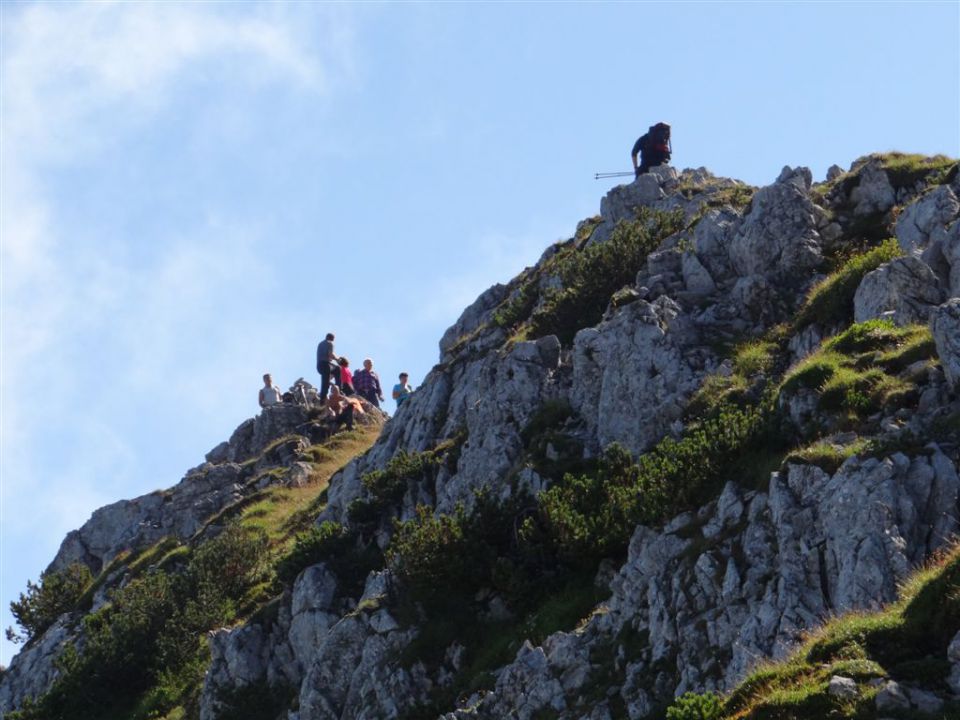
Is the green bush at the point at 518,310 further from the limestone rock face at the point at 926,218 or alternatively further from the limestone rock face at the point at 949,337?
the limestone rock face at the point at 949,337

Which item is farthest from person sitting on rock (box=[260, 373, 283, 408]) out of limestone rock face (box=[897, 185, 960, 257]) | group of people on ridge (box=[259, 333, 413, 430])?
limestone rock face (box=[897, 185, 960, 257])

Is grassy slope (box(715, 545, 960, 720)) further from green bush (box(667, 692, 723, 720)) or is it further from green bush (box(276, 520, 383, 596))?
green bush (box(276, 520, 383, 596))

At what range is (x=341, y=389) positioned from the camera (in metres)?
50.6

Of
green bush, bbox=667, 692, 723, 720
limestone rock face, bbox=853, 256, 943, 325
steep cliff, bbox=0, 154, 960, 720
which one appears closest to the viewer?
green bush, bbox=667, 692, 723, 720

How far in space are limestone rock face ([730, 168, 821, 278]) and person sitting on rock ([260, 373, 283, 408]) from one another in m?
26.2

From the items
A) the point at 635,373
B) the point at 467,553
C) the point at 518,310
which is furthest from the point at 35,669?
the point at 635,373

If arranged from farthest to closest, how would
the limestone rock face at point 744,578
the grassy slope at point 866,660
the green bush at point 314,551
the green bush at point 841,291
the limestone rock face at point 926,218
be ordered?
the green bush at point 314,551 → the limestone rock face at point 926,218 → the green bush at point 841,291 → the limestone rock face at point 744,578 → the grassy slope at point 866,660

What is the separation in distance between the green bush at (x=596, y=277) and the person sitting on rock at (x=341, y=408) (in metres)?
13.4

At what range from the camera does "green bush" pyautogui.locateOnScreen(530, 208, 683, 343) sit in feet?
113

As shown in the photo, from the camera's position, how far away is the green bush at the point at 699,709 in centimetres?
1541

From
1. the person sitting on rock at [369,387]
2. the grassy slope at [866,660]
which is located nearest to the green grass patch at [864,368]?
the grassy slope at [866,660]

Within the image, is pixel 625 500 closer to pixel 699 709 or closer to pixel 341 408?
pixel 699 709

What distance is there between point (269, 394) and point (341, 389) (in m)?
4.40

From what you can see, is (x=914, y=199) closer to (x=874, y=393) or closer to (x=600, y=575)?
(x=874, y=393)
